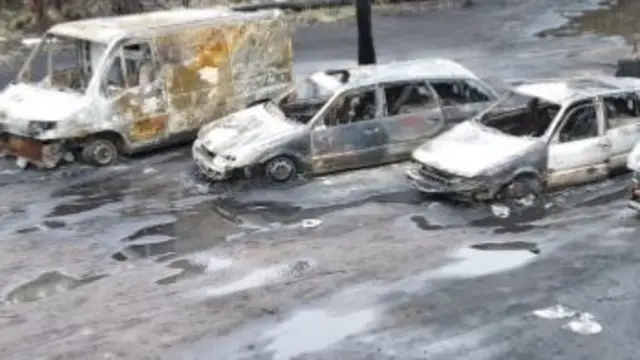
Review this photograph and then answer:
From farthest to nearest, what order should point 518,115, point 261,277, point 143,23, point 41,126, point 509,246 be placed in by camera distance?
point 143,23 < point 41,126 < point 518,115 < point 509,246 < point 261,277

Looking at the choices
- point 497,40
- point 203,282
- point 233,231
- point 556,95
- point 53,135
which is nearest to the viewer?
point 203,282

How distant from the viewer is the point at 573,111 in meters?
12.7

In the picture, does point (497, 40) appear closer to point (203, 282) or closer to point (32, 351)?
point (203, 282)

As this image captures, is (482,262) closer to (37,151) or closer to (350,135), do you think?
(350,135)

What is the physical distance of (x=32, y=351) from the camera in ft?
28.2

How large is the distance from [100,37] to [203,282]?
6.20 meters

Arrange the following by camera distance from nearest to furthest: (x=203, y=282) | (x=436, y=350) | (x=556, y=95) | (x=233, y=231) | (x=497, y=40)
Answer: (x=436, y=350)
(x=203, y=282)
(x=233, y=231)
(x=556, y=95)
(x=497, y=40)

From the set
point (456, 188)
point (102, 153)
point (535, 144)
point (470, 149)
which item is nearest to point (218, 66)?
point (102, 153)

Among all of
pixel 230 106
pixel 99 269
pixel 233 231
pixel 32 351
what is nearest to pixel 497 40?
pixel 230 106

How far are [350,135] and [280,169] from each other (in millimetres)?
1054

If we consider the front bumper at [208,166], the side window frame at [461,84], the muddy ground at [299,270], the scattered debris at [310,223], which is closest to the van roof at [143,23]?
the muddy ground at [299,270]

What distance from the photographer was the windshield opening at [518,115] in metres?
13.0

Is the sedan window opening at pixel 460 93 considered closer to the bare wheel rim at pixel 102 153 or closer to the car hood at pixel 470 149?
the car hood at pixel 470 149

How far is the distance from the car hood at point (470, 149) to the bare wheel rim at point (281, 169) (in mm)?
1686
